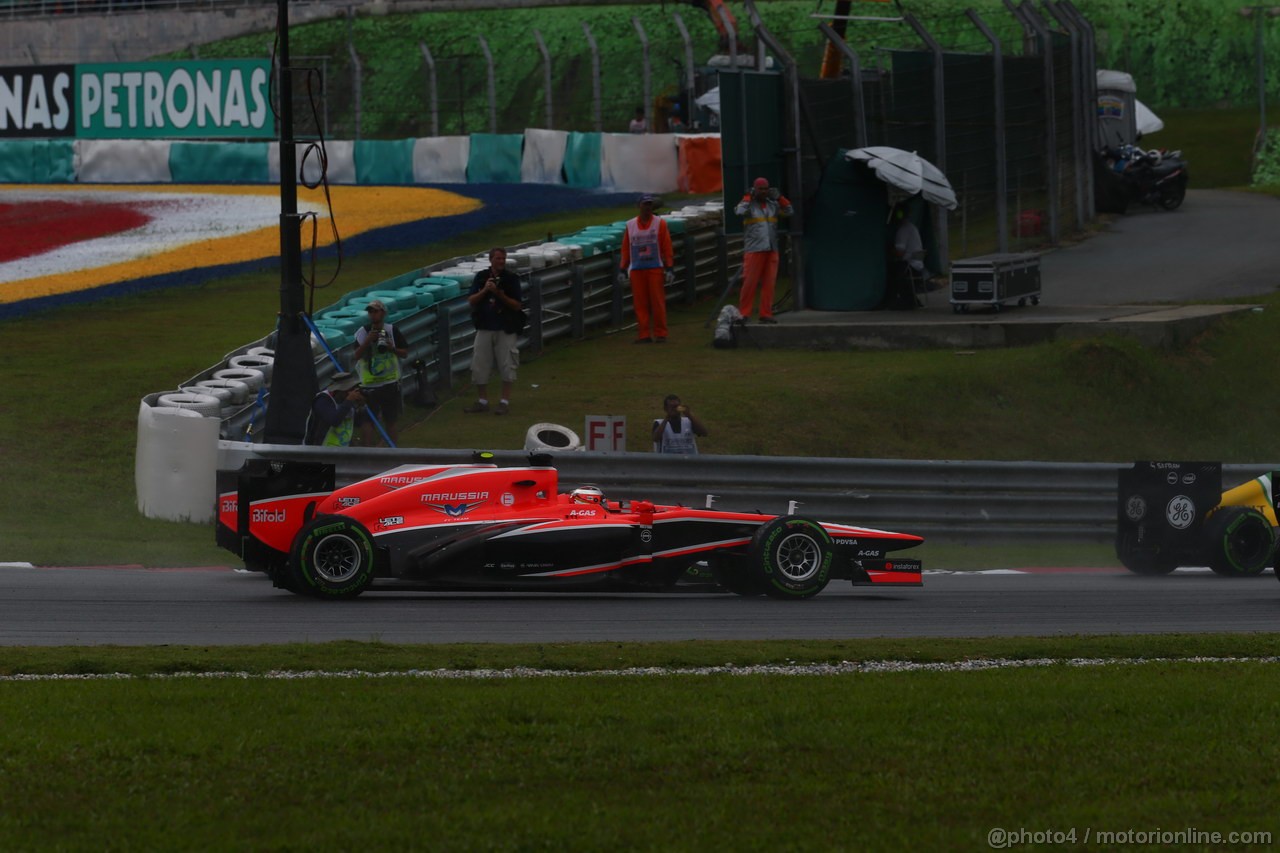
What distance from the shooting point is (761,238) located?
20.8 meters

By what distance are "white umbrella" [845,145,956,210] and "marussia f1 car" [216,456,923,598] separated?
11.1 meters

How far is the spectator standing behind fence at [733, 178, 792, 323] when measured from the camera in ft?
67.7

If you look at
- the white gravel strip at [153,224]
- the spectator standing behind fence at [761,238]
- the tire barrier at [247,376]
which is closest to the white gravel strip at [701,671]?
the tire barrier at [247,376]

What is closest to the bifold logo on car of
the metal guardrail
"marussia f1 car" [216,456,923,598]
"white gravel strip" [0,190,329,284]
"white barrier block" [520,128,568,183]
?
"marussia f1 car" [216,456,923,598]

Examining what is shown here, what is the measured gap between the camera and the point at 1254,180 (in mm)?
43312

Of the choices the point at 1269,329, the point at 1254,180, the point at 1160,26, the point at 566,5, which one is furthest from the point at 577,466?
the point at 566,5

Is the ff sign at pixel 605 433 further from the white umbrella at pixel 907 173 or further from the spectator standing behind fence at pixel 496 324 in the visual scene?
the white umbrella at pixel 907 173

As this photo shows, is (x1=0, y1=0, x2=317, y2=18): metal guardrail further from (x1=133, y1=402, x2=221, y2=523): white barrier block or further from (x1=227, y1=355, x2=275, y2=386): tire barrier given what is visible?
(x1=133, y1=402, x2=221, y2=523): white barrier block

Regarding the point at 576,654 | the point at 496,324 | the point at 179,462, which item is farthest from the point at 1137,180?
the point at 576,654

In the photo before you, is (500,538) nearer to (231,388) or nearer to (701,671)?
(701,671)

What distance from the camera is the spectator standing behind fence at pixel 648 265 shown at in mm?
20484

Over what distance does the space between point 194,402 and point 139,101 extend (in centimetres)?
2887

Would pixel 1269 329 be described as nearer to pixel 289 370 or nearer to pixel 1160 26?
pixel 289 370

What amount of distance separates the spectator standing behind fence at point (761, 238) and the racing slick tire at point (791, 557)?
9588 mm
